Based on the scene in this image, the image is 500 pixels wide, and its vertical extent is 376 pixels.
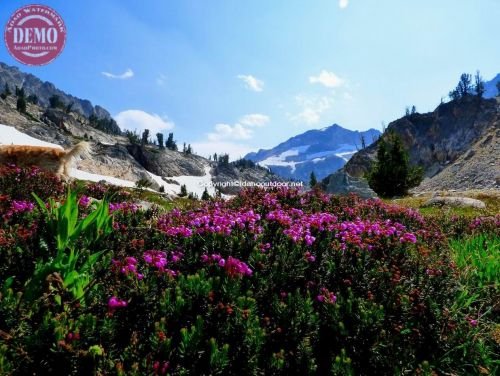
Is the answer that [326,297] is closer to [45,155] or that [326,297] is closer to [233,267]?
[233,267]

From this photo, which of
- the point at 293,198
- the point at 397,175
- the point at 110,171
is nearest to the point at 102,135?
the point at 110,171

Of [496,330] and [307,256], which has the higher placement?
[307,256]

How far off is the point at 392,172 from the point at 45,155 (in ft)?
108

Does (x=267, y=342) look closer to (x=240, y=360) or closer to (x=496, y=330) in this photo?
(x=240, y=360)

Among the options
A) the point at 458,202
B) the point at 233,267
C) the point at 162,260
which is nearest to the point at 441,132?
the point at 458,202

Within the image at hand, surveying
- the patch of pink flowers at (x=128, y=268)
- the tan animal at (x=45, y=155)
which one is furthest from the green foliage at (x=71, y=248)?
the tan animal at (x=45, y=155)

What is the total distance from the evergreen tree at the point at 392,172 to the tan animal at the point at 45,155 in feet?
101

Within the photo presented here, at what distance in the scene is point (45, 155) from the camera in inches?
730

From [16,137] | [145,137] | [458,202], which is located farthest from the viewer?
[145,137]

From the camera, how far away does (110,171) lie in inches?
4811

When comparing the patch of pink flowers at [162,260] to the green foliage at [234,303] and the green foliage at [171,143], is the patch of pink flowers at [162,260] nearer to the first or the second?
the green foliage at [234,303]

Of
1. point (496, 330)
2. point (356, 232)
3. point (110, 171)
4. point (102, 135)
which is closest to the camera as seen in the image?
point (496, 330)

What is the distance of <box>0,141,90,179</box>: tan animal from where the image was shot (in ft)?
60.1

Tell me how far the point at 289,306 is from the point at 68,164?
19.0 m
